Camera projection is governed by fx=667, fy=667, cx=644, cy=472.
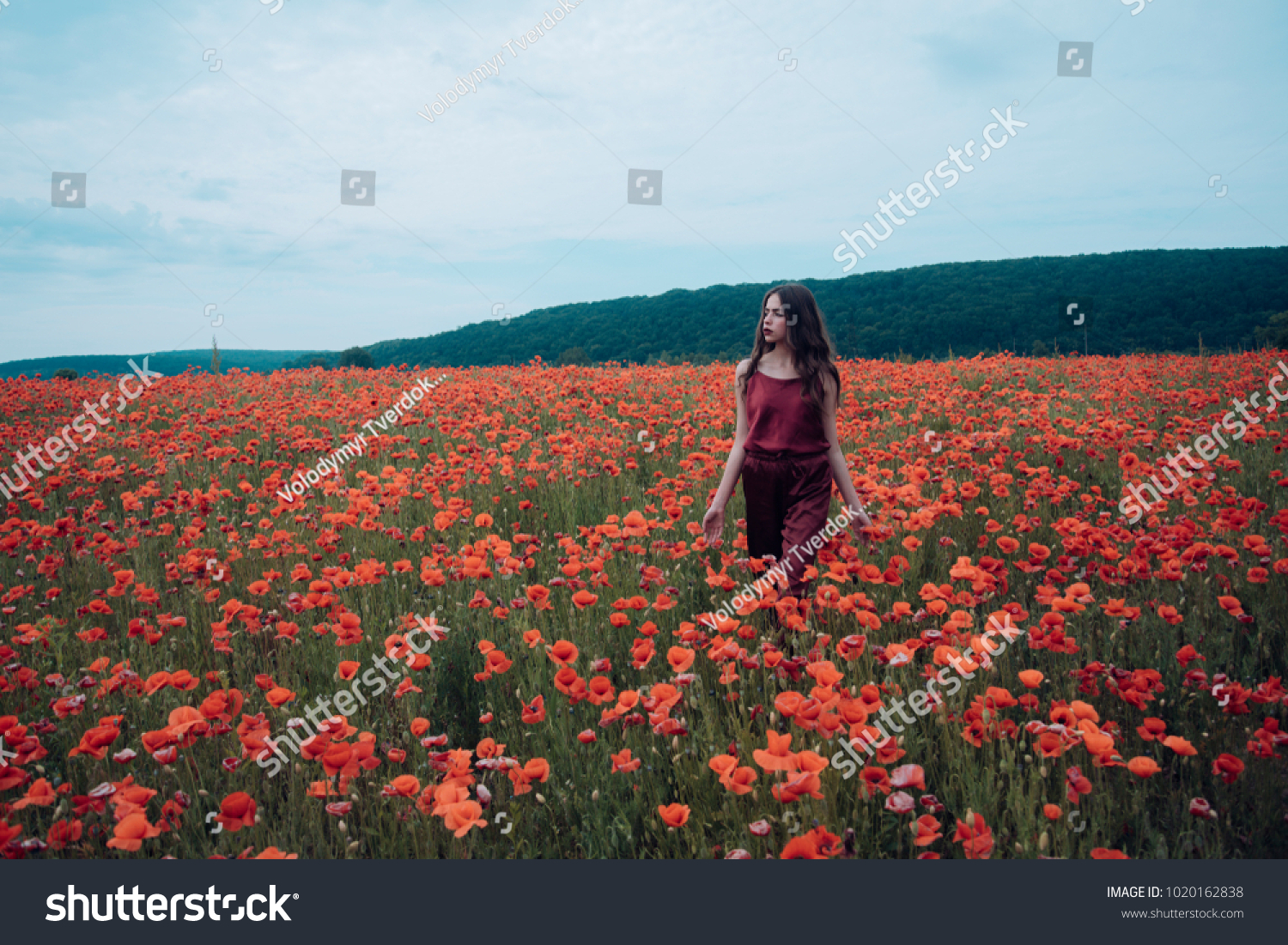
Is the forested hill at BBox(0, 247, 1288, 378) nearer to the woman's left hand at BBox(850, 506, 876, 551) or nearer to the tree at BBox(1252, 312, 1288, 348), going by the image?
the tree at BBox(1252, 312, 1288, 348)

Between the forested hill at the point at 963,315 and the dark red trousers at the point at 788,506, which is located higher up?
the forested hill at the point at 963,315

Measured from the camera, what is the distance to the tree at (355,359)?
659 inches

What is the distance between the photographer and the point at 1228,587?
2.98m

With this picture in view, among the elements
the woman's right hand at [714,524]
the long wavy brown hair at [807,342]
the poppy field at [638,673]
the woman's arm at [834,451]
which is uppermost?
the long wavy brown hair at [807,342]

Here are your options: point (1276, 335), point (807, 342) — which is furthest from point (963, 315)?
point (807, 342)

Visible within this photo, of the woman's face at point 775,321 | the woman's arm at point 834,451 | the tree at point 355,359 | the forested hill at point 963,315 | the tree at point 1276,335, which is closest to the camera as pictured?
the woman's arm at point 834,451

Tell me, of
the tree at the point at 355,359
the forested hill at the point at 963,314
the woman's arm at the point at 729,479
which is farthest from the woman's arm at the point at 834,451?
the forested hill at the point at 963,314

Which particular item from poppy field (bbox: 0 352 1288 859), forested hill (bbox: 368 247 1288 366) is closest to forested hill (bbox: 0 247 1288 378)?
forested hill (bbox: 368 247 1288 366)

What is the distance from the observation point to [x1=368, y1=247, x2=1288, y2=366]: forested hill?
25.6 metres

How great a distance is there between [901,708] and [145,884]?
2276mm

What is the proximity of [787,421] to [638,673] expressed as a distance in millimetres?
1505

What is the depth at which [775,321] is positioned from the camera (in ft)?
11.4

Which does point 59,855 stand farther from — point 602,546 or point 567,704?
point 602,546

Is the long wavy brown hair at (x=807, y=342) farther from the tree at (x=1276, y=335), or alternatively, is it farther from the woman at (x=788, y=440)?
the tree at (x=1276, y=335)
